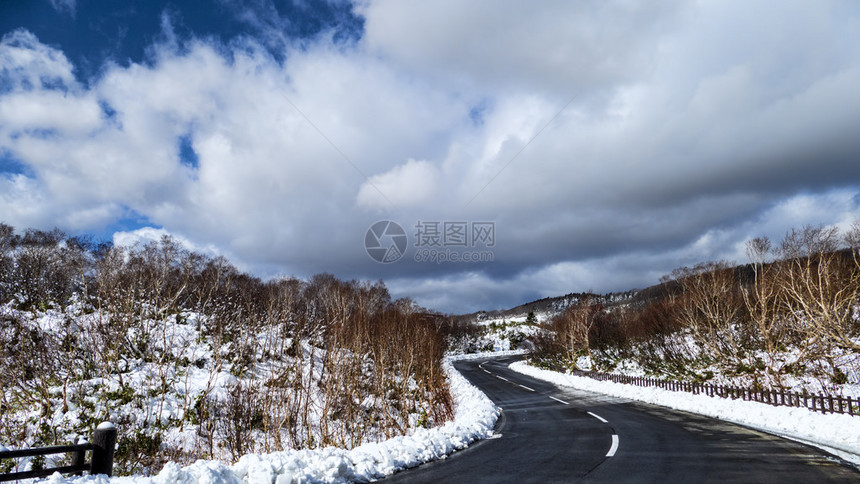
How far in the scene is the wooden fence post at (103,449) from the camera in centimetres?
709

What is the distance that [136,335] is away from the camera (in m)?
30.3

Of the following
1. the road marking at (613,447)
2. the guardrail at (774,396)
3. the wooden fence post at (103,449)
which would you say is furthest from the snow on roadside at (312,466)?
the guardrail at (774,396)

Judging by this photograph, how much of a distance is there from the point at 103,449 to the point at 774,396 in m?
22.3

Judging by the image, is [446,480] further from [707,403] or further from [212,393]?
[212,393]

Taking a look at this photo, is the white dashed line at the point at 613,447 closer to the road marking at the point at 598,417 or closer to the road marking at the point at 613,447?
the road marking at the point at 613,447

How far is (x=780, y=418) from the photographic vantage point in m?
15.2

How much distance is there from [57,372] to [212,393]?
27.2 ft

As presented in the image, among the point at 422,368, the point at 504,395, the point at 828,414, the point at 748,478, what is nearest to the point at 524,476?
the point at 748,478

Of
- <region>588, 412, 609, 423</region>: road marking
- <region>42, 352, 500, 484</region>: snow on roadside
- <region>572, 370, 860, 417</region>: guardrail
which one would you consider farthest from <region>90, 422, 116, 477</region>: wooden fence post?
<region>572, 370, 860, 417</region>: guardrail

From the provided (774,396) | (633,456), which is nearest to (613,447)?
(633,456)

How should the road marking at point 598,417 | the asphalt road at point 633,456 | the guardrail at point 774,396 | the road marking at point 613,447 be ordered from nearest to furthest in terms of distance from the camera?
the asphalt road at point 633,456, the road marking at point 613,447, the guardrail at point 774,396, the road marking at point 598,417

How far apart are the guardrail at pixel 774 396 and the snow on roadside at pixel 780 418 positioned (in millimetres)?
592

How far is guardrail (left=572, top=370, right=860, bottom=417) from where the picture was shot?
14.7 m

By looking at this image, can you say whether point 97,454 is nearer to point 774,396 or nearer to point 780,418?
point 780,418
